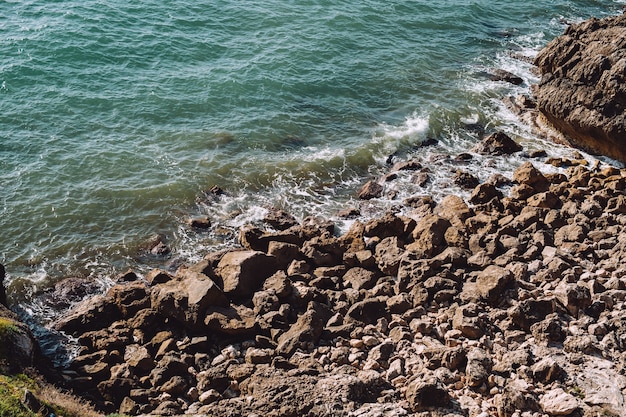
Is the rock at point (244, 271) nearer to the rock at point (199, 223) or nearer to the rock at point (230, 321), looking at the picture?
the rock at point (230, 321)

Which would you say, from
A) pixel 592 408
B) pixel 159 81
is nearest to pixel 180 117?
pixel 159 81

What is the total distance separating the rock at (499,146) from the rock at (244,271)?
17.7 m

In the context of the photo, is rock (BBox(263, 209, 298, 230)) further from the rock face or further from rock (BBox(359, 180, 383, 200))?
the rock face

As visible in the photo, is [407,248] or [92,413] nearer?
[92,413]

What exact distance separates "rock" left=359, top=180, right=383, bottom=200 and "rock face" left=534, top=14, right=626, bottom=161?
43.7ft

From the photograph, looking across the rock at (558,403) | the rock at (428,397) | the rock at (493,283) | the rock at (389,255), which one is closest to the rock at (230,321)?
the rock at (389,255)

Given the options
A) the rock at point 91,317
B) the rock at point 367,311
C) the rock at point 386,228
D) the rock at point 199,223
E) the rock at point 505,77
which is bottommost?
the rock at point 91,317

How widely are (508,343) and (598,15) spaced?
167 feet

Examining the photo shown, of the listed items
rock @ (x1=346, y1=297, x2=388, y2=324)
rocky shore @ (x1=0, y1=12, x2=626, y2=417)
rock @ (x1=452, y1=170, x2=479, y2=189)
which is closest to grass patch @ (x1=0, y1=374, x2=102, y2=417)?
rocky shore @ (x1=0, y1=12, x2=626, y2=417)

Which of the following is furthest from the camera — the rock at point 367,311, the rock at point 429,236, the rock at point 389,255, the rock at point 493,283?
the rock at point 429,236

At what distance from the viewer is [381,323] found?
21234mm

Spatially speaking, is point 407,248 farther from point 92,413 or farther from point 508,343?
point 92,413

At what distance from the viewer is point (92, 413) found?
59.0 ft

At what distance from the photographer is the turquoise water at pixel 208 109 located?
100 ft
